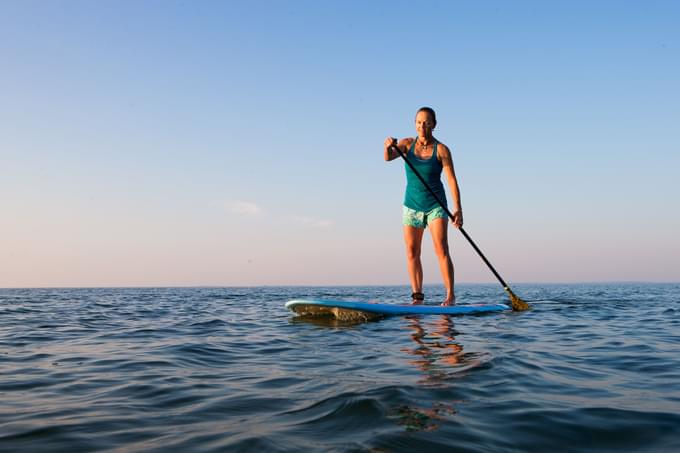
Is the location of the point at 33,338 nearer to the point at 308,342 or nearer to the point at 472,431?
the point at 308,342

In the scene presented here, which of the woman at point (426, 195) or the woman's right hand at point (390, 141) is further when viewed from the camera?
the woman at point (426, 195)

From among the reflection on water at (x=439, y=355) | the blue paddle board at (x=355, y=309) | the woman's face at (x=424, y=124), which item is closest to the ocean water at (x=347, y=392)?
the reflection on water at (x=439, y=355)

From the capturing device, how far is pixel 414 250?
784 cm

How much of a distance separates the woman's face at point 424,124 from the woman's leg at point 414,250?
151cm

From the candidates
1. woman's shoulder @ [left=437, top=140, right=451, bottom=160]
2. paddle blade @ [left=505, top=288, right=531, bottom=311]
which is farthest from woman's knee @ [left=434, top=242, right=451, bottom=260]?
paddle blade @ [left=505, top=288, right=531, bottom=311]

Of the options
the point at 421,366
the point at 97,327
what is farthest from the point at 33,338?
the point at 421,366

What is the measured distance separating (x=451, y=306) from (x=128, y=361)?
16.6 ft

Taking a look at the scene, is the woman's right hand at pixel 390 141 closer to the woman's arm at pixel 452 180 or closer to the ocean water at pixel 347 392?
the woman's arm at pixel 452 180

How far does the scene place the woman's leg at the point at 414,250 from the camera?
25.7 feet

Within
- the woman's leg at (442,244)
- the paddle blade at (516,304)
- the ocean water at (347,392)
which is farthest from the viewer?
the paddle blade at (516,304)

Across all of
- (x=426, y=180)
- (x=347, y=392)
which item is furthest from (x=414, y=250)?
(x=347, y=392)

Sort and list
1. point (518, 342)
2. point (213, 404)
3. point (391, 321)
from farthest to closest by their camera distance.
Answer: point (391, 321) → point (518, 342) → point (213, 404)

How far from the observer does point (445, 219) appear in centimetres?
766

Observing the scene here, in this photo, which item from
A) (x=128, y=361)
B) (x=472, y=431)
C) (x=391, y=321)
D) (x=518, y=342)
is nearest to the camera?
(x=472, y=431)
